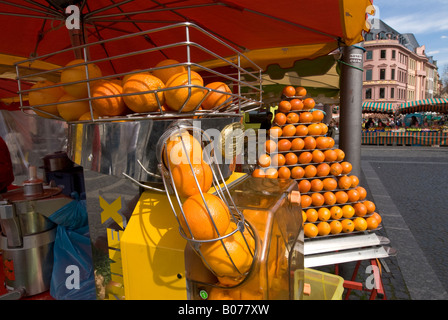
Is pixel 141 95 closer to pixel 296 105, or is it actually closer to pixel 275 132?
pixel 275 132

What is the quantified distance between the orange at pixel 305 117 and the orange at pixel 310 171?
1.62 ft

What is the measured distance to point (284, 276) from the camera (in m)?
1.04

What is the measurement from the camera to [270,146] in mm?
2770

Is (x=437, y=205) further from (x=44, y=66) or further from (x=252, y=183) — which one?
(x=44, y=66)

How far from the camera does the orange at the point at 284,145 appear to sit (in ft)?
9.26

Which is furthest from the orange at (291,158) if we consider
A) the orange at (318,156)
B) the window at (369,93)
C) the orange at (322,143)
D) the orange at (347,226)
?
the window at (369,93)

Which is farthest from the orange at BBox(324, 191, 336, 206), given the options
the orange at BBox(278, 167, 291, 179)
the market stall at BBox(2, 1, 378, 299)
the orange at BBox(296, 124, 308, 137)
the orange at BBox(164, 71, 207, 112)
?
the orange at BBox(164, 71, 207, 112)

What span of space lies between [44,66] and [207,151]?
3438mm

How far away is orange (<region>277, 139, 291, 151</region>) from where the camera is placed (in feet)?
9.26

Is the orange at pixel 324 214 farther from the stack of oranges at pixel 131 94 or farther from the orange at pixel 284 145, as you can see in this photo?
the stack of oranges at pixel 131 94

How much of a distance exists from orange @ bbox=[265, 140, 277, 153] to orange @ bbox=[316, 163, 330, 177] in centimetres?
51

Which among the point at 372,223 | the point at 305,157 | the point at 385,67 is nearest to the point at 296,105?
the point at 305,157

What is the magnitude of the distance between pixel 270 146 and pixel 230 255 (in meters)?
2.07

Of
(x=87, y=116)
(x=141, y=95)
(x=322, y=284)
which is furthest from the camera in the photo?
(x=322, y=284)
